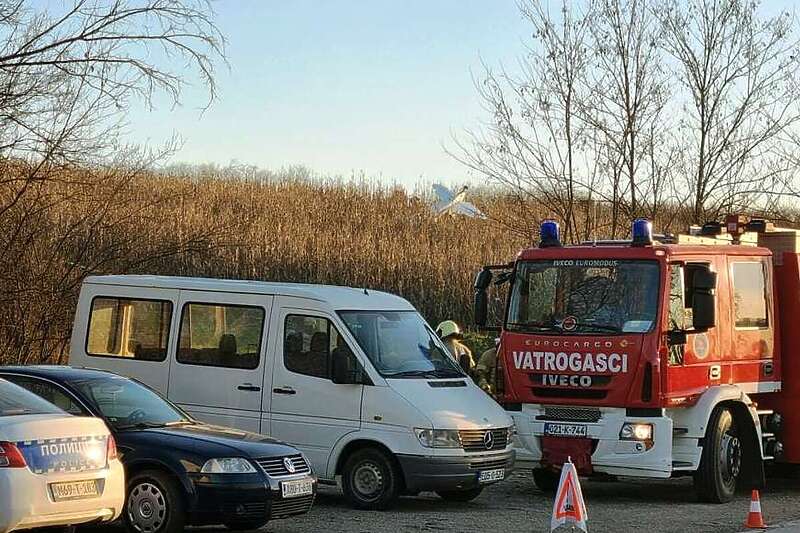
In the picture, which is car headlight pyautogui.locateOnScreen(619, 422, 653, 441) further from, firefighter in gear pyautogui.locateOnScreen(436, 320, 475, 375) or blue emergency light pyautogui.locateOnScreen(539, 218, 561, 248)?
firefighter in gear pyautogui.locateOnScreen(436, 320, 475, 375)

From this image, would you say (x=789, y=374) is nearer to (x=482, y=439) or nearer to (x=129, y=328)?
→ (x=482, y=439)

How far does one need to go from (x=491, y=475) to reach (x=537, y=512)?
2.75ft

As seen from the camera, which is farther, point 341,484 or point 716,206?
point 716,206

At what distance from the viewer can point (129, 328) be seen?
15.4m

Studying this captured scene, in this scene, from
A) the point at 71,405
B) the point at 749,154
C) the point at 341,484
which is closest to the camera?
the point at 71,405

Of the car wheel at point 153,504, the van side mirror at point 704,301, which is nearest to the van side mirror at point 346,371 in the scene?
the car wheel at point 153,504

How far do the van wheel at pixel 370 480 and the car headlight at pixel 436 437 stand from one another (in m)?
0.46

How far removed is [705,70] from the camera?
83.6 feet

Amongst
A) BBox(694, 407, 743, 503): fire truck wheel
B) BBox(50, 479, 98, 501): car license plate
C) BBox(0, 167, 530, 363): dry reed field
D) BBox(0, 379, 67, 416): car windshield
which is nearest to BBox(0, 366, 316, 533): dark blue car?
BBox(0, 379, 67, 416): car windshield

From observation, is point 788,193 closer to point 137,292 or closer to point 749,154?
point 749,154

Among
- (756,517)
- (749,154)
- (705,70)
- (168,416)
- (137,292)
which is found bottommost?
(756,517)

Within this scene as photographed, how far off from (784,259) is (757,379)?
173cm

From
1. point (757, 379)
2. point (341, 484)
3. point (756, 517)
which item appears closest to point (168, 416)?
point (341, 484)

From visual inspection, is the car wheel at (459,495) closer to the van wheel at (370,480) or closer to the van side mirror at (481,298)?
the van wheel at (370,480)
